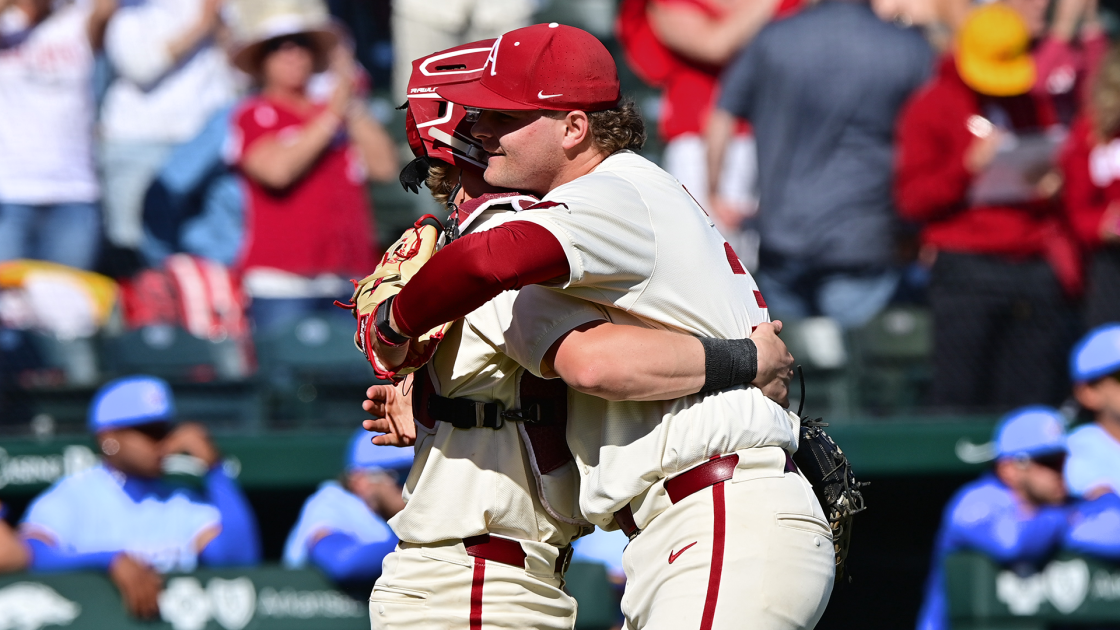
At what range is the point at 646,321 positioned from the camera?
6.88 feet

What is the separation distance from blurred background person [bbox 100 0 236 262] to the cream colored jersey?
12.1 ft

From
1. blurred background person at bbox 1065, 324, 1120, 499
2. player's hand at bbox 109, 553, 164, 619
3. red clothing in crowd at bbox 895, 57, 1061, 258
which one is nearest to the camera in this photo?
player's hand at bbox 109, 553, 164, 619

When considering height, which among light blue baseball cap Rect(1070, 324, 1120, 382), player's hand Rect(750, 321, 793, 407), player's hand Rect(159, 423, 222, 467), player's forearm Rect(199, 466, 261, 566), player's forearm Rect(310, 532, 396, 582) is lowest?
player's forearm Rect(199, 466, 261, 566)

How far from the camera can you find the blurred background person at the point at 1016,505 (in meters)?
4.58

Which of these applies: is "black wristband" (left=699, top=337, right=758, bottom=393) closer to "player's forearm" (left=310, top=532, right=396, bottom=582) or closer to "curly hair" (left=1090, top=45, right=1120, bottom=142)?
"player's forearm" (left=310, top=532, right=396, bottom=582)

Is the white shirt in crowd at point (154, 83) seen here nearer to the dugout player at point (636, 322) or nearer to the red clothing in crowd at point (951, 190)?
the red clothing in crowd at point (951, 190)

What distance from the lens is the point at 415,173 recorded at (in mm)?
2402

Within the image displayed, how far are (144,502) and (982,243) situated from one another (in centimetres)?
355

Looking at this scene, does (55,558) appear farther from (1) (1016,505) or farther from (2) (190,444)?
(1) (1016,505)

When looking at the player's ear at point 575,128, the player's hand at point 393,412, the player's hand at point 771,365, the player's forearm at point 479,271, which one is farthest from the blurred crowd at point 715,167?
the player's forearm at point 479,271

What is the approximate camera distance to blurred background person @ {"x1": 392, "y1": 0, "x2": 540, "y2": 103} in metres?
5.79

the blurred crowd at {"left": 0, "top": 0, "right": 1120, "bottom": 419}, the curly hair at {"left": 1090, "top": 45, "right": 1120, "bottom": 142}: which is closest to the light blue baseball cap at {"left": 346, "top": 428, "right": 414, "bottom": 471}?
the blurred crowd at {"left": 0, "top": 0, "right": 1120, "bottom": 419}

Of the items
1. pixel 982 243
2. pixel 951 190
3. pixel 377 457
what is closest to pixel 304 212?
pixel 377 457

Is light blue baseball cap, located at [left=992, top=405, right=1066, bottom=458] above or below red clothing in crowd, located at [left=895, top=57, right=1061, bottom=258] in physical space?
below
